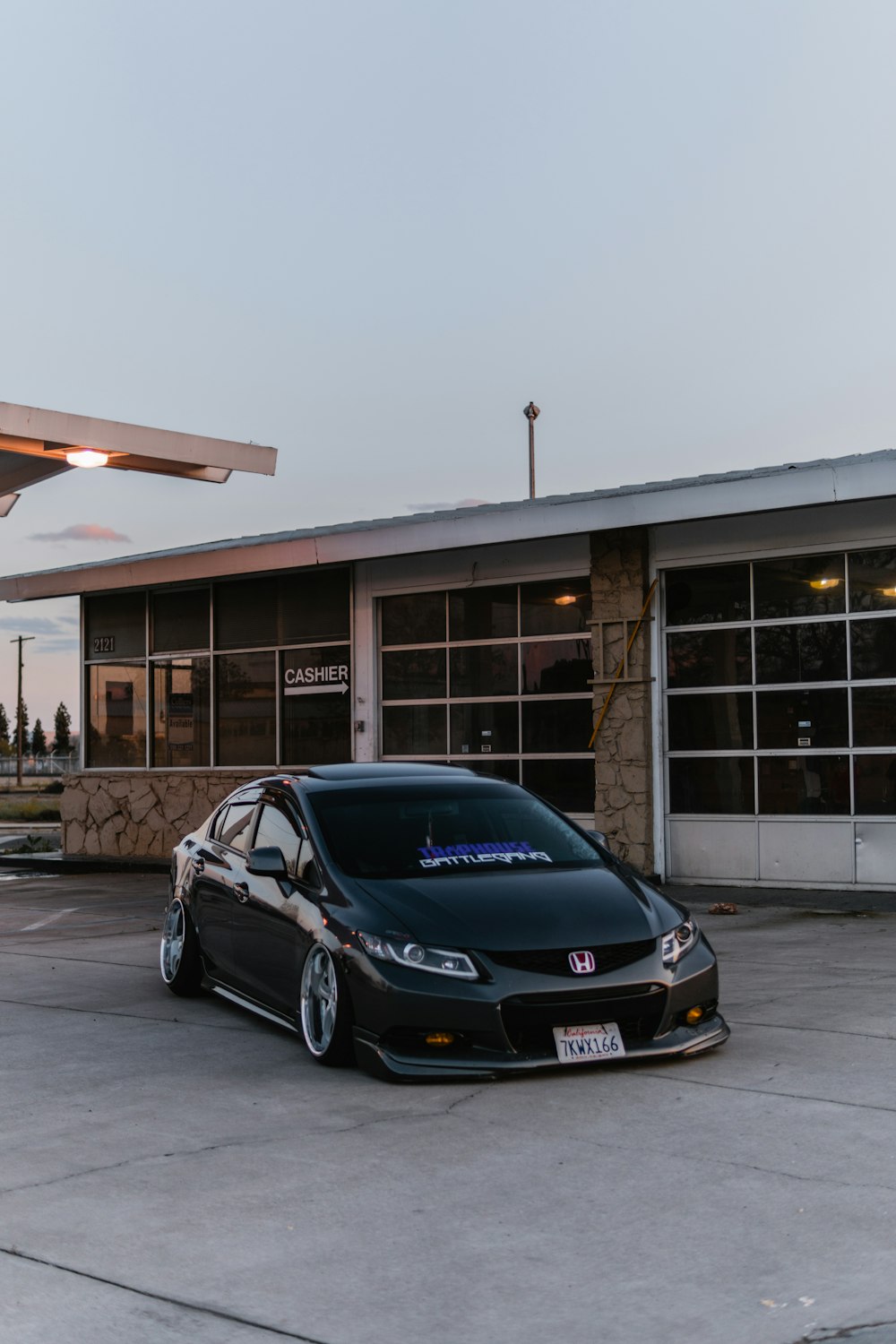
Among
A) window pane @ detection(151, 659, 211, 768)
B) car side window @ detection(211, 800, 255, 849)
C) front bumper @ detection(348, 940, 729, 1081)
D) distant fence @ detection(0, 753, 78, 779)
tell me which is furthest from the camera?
distant fence @ detection(0, 753, 78, 779)

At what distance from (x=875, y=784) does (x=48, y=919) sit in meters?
8.49

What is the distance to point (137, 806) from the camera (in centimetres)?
2388

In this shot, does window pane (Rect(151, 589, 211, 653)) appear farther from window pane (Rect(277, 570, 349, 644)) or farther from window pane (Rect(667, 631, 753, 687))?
window pane (Rect(667, 631, 753, 687))

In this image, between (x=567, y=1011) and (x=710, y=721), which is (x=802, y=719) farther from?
(x=567, y=1011)

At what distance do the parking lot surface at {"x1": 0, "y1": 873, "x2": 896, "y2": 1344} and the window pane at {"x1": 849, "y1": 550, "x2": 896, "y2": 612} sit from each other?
7.89 meters

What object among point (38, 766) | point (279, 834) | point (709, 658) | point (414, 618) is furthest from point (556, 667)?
point (38, 766)

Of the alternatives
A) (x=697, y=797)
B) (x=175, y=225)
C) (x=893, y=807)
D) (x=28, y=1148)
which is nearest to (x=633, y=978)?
(x=28, y=1148)

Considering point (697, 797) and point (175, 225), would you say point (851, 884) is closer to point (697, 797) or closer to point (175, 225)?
point (697, 797)

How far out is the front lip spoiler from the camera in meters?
6.79

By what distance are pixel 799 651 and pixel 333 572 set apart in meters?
7.37

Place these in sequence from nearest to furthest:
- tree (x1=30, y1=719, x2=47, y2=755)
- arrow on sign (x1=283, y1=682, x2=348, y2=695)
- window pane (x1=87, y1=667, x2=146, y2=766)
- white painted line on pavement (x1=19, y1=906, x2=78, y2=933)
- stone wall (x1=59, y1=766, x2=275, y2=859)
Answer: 1. white painted line on pavement (x1=19, y1=906, x2=78, y2=933)
2. arrow on sign (x1=283, y1=682, x2=348, y2=695)
3. stone wall (x1=59, y1=766, x2=275, y2=859)
4. window pane (x1=87, y1=667, x2=146, y2=766)
5. tree (x1=30, y1=719, x2=47, y2=755)

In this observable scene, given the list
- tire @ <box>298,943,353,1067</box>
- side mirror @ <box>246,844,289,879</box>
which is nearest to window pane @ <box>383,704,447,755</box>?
side mirror @ <box>246,844,289,879</box>

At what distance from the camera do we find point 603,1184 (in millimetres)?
5336

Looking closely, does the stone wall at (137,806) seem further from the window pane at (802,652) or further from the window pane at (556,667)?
the window pane at (802,652)
